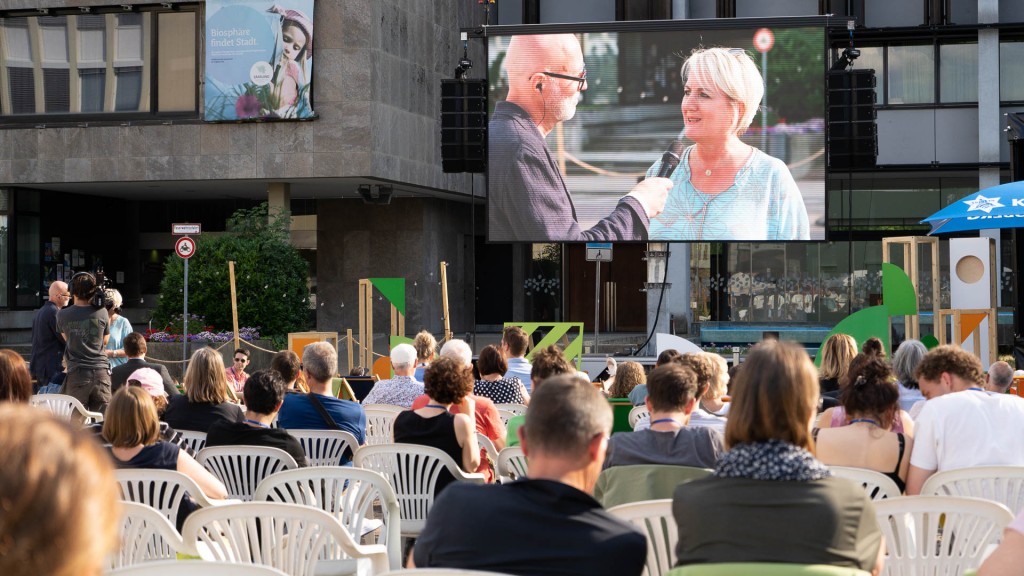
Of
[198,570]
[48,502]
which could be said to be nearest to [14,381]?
[198,570]

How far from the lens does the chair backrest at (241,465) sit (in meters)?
5.57

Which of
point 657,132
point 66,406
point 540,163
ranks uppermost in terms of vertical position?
point 657,132

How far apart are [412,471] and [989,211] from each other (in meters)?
7.25

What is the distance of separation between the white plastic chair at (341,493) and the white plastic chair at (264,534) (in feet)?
0.99

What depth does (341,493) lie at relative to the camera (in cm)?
486

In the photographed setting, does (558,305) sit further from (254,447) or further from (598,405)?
(598,405)

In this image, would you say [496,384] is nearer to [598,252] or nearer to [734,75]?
[734,75]

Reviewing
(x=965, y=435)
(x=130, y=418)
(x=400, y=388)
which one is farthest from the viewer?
(x=400, y=388)

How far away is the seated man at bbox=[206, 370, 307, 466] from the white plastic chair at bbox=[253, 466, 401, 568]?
2.42 feet

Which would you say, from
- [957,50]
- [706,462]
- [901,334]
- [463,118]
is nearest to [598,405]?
[706,462]

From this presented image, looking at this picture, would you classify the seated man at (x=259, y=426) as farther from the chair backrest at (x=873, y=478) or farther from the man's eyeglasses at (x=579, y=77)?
the man's eyeglasses at (x=579, y=77)

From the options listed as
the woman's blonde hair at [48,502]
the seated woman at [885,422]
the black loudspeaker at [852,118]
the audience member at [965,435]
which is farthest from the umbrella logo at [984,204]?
the woman's blonde hair at [48,502]

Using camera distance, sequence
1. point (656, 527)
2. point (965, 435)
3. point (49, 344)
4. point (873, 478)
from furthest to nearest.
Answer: point (49, 344), point (965, 435), point (873, 478), point (656, 527)

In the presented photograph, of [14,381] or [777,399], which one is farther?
[14,381]
